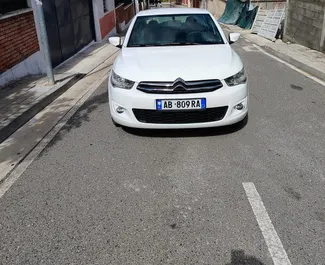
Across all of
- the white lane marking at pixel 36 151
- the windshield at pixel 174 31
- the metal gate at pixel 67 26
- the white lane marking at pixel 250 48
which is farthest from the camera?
the white lane marking at pixel 250 48

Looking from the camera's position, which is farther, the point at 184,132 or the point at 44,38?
the point at 44,38

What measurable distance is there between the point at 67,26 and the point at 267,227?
952 cm

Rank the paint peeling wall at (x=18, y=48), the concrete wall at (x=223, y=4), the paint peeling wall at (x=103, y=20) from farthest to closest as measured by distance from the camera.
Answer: the concrete wall at (x=223, y=4)
the paint peeling wall at (x=103, y=20)
the paint peeling wall at (x=18, y=48)

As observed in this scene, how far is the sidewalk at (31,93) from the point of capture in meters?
5.19

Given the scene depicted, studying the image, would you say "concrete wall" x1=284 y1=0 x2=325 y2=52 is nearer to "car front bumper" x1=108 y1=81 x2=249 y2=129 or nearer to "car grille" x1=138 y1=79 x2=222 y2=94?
"car front bumper" x1=108 y1=81 x2=249 y2=129

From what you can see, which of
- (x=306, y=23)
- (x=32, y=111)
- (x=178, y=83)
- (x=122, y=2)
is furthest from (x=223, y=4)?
(x=178, y=83)

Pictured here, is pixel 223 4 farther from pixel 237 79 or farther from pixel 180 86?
pixel 180 86

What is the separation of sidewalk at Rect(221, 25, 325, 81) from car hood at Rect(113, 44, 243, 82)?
12.8 feet

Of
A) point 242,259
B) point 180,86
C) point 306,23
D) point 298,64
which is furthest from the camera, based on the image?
point 306,23

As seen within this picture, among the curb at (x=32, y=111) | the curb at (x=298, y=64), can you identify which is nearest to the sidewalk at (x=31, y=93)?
the curb at (x=32, y=111)

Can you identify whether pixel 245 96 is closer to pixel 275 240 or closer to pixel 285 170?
pixel 285 170

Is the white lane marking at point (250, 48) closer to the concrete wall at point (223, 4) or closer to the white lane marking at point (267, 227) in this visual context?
the concrete wall at point (223, 4)

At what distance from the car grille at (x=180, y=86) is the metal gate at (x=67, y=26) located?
19.1 ft

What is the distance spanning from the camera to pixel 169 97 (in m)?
3.96
